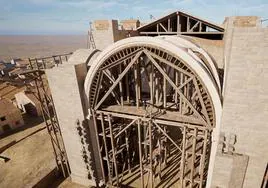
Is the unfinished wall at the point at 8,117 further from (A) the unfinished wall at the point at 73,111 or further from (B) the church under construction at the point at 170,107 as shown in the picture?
(A) the unfinished wall at the point at 73,111

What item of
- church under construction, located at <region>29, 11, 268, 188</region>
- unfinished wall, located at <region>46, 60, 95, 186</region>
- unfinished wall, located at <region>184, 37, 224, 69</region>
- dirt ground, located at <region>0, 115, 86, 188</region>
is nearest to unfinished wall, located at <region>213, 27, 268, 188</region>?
church under construction, located at <region>29, 11, 268, 188</region>

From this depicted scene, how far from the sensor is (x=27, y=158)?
21.2m

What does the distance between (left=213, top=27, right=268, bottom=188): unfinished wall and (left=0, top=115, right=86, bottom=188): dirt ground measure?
44.2ft

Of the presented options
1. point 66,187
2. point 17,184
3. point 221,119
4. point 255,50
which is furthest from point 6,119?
point 255,50

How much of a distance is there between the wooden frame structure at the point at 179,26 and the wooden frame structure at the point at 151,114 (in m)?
7.44

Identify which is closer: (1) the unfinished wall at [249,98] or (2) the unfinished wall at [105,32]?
(1) the unfinished wall at [249,98]

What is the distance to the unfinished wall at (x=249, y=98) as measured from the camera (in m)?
8.07

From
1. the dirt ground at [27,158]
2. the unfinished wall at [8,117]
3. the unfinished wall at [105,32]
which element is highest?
the unfinished wall at [105,32]

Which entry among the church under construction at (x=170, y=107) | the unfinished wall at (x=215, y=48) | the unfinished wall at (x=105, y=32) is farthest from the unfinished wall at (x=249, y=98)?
the unfinished wall at (x=215, y=48)

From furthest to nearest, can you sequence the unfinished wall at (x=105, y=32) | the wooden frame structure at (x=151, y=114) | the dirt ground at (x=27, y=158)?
the dirt ground at (x=27, y=158), the unfinished wall at (x=105, y=32), the wooden frame structure at (x=151, y=114)

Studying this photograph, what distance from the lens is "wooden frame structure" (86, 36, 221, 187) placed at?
432 inches

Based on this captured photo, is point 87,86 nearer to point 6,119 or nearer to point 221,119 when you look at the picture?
point 221,119

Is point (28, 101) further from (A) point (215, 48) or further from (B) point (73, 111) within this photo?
(A) point (215, 48)

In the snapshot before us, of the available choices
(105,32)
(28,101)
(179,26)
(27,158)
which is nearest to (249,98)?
(105,32)
